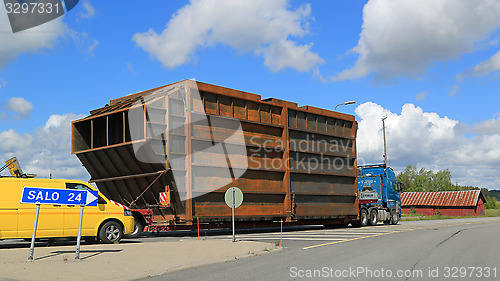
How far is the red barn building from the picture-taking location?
74375 mm

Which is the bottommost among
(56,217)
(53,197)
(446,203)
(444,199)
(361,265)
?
(361,265)

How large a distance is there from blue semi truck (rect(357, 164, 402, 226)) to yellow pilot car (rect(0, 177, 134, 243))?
17013 millimetres

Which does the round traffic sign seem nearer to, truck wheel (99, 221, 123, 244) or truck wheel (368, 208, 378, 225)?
truck wheel (99, 221, 123, 244)

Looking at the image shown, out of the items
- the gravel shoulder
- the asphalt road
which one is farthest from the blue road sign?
the asphalt road

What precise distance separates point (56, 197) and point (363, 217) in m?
19.7

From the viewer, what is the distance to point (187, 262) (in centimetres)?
1054

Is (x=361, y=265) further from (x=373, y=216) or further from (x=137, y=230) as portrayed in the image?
(x=373, y=216)

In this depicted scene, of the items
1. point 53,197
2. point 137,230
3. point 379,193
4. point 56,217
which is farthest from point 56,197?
point 379,193

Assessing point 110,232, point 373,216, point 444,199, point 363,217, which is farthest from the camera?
point 444,199

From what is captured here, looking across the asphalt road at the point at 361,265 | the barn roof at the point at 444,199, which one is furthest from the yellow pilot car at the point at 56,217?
the barn roof at the point at 444,199

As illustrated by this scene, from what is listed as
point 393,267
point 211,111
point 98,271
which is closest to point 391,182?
point 211,111

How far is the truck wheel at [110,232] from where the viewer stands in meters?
14.5

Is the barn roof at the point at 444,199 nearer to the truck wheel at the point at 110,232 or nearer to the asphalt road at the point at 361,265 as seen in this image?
the asphalt road at the point at 361,265

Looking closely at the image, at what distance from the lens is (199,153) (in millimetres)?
18016
